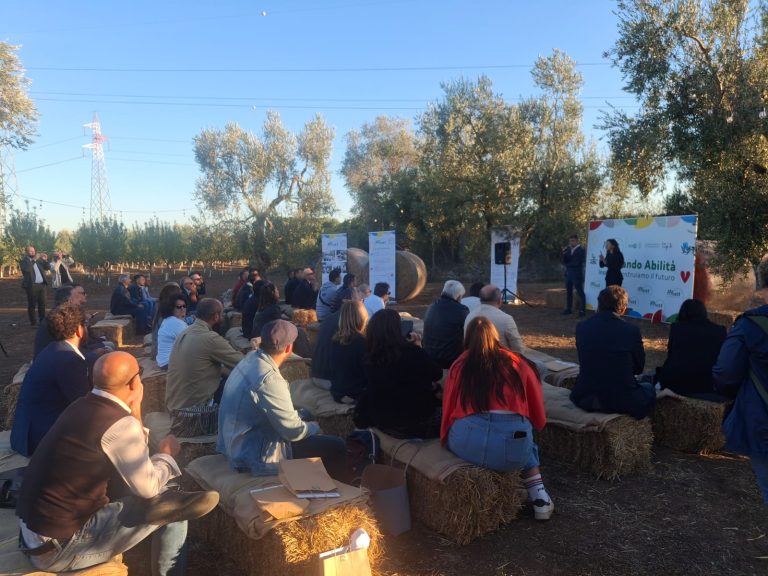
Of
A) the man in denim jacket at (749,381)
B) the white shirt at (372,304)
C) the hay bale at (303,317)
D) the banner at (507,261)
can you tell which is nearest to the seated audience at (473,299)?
the white shirt at (372,304)

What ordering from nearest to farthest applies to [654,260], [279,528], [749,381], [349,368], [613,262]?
[279,528]
[749,381]
[349,368]
[654,260]
[613,262]

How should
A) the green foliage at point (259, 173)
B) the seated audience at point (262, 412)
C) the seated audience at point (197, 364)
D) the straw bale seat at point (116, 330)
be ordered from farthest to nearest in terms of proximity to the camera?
the green foliage at point (259, 173)
the straw bale seat at point (116, 330)
the seated audience at point (197, 364)
the seated audience at point (262, 412)

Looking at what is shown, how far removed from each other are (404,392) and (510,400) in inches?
30.6

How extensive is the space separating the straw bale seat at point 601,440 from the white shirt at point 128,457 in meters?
3.20

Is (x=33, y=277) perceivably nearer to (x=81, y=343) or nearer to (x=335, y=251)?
(x=335, y=251)

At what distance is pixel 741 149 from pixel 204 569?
32.1 feet

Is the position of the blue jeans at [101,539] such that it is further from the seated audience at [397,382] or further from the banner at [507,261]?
the banner at [507,261]

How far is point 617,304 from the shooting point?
14.9ft

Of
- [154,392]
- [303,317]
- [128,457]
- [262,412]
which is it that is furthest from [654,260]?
[128,457]

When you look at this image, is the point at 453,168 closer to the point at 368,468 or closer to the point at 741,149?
the point at 741,149

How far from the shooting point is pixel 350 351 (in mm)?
4969

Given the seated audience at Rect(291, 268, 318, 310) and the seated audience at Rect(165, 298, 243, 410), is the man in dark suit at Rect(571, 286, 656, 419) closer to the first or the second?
the seated audience at Rect(165, 298, 243, 410)

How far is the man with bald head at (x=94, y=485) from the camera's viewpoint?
96.3 inches

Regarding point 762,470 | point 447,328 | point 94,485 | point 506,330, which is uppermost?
point 506,330
